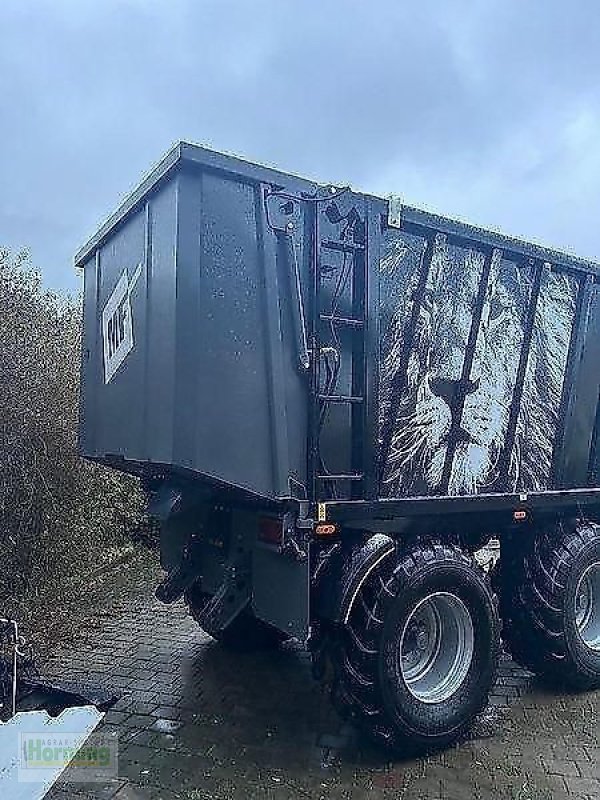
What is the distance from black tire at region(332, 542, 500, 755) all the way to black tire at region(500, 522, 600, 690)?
83cm

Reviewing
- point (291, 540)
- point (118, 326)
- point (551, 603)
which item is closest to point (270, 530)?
point (291, 540)

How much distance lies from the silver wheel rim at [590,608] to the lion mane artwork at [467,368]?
103 centimetres

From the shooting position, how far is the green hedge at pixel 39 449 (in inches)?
246

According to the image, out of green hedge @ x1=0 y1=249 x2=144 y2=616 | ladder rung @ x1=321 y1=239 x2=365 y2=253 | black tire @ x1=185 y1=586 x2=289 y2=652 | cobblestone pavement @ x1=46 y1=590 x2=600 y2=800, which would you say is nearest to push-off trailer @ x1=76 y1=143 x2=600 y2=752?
ladder rung @ x1=321 y1=239 x2=365 y2=253

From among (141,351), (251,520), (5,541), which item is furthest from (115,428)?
(5,541)

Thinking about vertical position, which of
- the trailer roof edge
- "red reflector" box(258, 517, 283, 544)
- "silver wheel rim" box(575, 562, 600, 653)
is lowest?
"silver wheel rim" box(575, 562, 600, 653)

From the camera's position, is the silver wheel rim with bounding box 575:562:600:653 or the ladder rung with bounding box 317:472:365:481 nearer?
the ladder rung with bounding box 317:472:365:481

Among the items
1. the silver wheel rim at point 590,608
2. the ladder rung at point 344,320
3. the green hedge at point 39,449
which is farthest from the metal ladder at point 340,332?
the green hedge at point 39,449

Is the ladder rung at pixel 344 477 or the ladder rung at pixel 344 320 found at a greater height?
the ladder rung at pixel 344 320

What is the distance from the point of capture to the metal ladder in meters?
3.91

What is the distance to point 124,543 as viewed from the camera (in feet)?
28.0

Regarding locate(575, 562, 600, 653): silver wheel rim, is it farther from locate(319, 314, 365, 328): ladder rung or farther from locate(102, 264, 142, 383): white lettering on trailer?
locate(102, 264, 142, 383): white lettering on trailer

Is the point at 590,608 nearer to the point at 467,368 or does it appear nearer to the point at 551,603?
the point at 551,603

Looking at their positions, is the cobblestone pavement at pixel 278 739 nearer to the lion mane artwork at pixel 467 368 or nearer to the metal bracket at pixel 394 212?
the lion mane artwork at pixel 467 368
